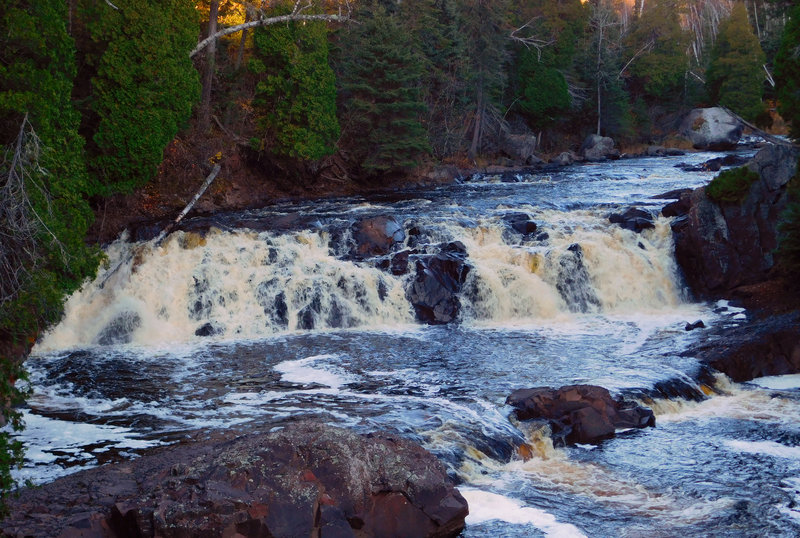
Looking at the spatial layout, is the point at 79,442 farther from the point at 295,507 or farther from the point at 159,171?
the point at 159,171

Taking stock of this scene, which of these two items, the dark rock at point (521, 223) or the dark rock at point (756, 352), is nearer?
the dark rock at point (756, 352)

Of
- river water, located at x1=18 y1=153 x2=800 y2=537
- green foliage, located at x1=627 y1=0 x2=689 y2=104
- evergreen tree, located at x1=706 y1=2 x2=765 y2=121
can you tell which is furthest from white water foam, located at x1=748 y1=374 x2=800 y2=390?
green foliage, located at x1=627 y1=0 x2=689 y2=104

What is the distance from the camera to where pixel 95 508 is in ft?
24.9

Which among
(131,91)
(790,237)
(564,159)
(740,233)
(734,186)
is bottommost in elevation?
(740,233)

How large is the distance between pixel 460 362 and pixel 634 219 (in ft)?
27.5

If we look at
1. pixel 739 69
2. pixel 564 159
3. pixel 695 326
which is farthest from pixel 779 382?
pixel 739 69

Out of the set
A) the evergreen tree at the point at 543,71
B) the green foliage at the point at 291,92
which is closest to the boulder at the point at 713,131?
the evergreen tree at the point at 543,71

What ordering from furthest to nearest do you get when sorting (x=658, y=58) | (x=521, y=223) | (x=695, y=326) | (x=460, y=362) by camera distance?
(x=658, y=58) → (x=521, y=223) → (x=695, y=326) → (x=460, y=362)

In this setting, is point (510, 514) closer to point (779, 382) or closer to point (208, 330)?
point (779, 382)

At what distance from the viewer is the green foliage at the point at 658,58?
2133 inches

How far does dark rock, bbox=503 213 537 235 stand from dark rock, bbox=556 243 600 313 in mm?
1646

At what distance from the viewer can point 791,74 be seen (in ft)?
54.9

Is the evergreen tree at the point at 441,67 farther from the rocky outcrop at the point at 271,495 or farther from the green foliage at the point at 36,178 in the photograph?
the rocky outcrop at the point at 271,495

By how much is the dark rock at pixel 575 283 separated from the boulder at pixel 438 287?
88.5 inches
